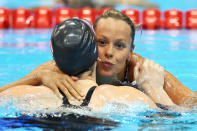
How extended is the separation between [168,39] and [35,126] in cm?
771

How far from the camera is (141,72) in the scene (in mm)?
3338

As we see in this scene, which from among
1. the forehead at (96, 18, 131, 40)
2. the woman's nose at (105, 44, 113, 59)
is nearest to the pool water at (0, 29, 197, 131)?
the woman's nose at (105, 44, 113, 59)

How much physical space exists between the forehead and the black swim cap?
507mm

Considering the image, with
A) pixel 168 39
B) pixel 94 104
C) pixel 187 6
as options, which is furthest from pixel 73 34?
pixel 187 6

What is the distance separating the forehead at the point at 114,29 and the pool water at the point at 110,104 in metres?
0.69

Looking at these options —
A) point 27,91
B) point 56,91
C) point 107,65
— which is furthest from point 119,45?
point 27,91

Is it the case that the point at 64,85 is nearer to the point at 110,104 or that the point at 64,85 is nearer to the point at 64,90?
the point at 64,90

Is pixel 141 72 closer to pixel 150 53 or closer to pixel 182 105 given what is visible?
pixel 182 105

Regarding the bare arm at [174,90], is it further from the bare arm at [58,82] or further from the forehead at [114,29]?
the bare arm at [58,82]

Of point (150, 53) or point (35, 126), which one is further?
point (150, 53)

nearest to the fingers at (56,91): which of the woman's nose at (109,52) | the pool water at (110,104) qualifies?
the pool water at (110,104)

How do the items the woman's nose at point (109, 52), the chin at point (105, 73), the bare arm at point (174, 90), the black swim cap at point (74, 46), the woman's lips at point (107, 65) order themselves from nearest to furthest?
the black swim cap at point (74, 46)
the woman's nose at point (109, 52)
the woman's lips at point (107, 65)
the chin at point (105, 73)
the bare arm at point (174, 90)

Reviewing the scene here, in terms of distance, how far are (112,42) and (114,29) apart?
107 mm

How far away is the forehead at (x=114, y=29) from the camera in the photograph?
9.26 ft
